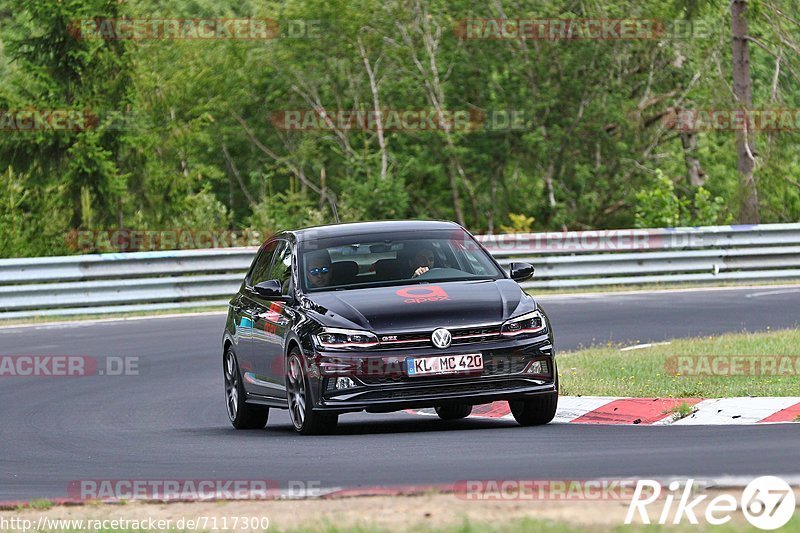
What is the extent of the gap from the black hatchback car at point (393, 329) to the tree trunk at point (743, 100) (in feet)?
64.0

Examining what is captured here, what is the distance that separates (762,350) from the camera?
51.6ft

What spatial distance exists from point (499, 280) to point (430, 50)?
28.4m

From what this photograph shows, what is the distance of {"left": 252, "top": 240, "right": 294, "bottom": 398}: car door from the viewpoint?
12.4 m

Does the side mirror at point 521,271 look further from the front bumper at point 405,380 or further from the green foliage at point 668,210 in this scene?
the green foliage at point 668,210

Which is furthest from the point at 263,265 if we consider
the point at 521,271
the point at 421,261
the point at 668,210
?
the point at 668,210

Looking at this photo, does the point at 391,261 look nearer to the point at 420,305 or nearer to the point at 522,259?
the point at 420,305

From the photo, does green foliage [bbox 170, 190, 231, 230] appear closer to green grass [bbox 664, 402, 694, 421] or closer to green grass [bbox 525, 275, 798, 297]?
green grass [bbox 525, 275, 798, 297]

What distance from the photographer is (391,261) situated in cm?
1251

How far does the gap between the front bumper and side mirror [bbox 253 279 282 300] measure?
114 cm

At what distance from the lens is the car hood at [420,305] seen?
11.3 meters

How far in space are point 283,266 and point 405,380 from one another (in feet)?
7.14

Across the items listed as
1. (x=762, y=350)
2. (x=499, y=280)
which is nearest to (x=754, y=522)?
Answer: (x=499, y=280)

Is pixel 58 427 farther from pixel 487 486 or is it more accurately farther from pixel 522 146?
pixel 522 146

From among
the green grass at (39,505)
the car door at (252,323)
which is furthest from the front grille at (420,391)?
the green grass at (39,505)
